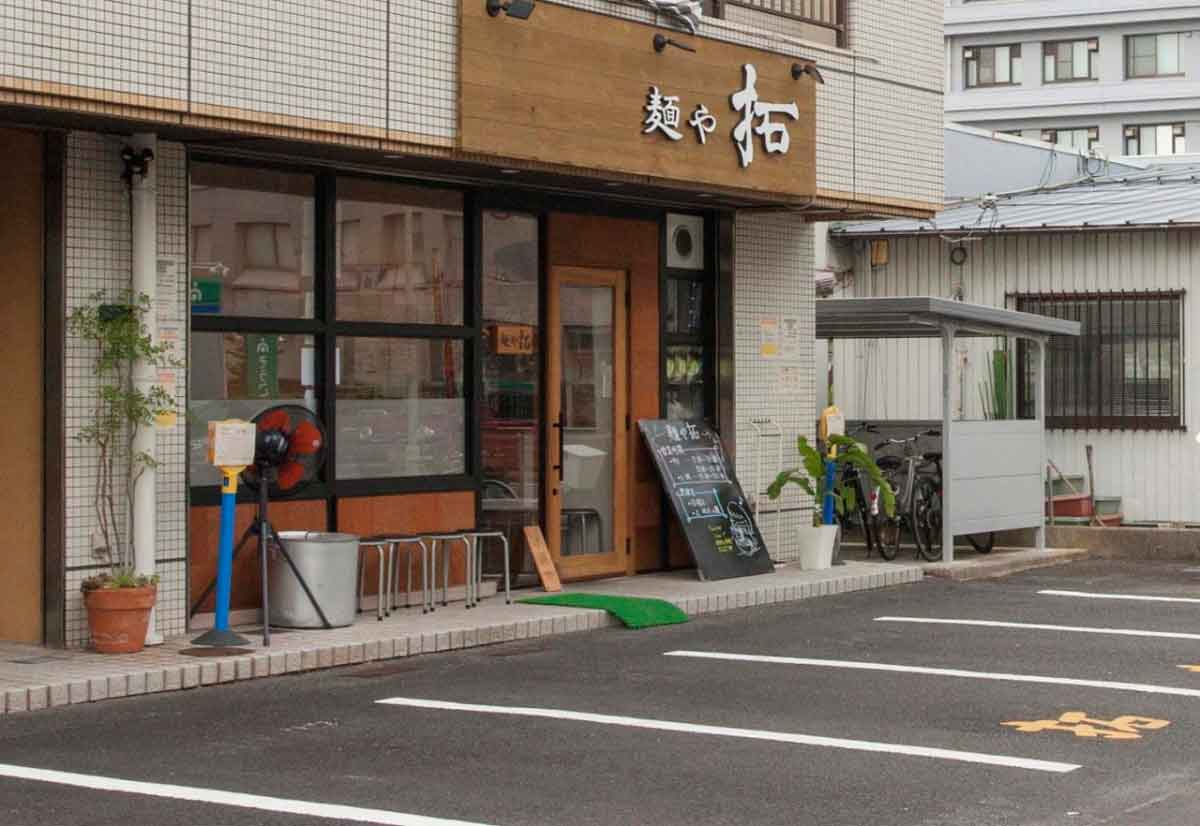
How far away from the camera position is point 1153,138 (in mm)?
Result: 58375

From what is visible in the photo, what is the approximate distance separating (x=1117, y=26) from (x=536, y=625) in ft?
165

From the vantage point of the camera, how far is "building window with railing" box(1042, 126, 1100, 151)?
59.0 m

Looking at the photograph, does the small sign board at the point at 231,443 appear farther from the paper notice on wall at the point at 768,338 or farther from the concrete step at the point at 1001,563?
the concrete step at the point at 1001,563

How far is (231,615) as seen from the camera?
40.8 feet

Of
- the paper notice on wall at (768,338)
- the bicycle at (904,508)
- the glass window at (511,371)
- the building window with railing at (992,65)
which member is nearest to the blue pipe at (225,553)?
the glass window at (511,371)

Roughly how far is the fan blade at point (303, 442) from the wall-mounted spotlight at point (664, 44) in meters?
4.01

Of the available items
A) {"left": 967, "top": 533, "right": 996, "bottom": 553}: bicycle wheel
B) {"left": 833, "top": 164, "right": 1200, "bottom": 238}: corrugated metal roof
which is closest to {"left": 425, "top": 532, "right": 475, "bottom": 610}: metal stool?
{"left": 967, "top": 533, "right": 996, "bottom": 553}: bicycle wheel

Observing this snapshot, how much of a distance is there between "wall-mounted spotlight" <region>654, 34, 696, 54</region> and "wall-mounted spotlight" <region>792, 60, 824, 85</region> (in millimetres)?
1410

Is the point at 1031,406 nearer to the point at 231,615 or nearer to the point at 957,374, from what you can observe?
the point at 957,374

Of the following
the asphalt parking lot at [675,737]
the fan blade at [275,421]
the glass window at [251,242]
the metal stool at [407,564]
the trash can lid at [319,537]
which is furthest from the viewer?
the metal stool at [407,564]

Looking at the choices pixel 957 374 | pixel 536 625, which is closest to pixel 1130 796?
pixel 536 625

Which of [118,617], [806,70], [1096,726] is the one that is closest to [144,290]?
[118,617]

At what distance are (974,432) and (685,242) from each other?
11.4ft

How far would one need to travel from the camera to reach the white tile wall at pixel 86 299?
11.3 meters
